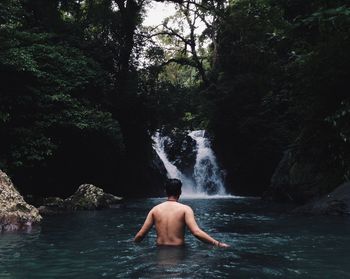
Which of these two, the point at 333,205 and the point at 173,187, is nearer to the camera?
the point at 173,187

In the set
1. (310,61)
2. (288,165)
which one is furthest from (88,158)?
(310,61)

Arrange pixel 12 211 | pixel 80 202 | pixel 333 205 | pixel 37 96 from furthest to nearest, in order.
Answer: pixel 37 96 < pixel 80 202 < pixel 333 205 < pixel 12 211

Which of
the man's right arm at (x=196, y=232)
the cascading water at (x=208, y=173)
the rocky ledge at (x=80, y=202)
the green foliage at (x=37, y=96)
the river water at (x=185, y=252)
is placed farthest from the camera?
the cascading water at (x=208, y=173)

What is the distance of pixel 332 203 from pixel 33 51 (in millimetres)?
13914

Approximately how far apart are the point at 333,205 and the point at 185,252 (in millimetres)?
9260

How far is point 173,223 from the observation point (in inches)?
305

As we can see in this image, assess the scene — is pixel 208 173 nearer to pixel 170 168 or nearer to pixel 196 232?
pixel 170 168

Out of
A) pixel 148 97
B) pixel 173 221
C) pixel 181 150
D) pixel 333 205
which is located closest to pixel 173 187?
pixel 173 221

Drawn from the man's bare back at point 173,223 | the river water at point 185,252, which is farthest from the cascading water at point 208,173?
the man's bare back at point 173,223

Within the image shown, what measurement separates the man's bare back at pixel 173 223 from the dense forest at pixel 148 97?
417cm

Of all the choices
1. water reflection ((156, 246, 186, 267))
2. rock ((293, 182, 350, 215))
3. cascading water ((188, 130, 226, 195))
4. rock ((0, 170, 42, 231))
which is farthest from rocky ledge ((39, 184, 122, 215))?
cascading water ((188, 130, 226, 195))

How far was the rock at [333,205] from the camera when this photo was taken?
49.6ft

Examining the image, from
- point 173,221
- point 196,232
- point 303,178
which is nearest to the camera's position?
point 196,232

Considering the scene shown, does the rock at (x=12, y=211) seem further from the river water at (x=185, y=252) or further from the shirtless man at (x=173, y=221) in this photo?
the shirtless man at (x=173, y=221)
